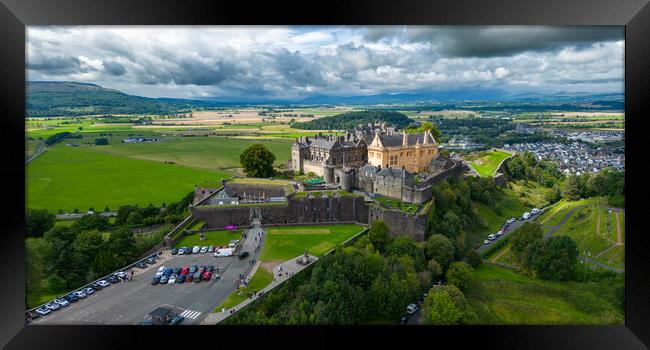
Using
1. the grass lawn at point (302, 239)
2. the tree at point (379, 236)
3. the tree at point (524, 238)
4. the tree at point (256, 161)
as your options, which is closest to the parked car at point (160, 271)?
the grass lawn at point (302, 239)

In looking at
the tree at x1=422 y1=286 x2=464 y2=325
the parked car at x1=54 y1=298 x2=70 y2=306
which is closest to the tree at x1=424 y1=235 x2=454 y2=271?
the tree at x1=422 y1=286 x2=464 y2=325

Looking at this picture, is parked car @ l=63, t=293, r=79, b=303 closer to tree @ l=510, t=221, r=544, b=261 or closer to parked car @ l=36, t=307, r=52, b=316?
parked car @ l=36, t=307, r=52, b=316

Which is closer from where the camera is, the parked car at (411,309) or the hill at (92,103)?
the parked car at (411,309)

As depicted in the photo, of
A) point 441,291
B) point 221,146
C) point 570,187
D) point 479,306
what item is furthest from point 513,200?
point 221,146

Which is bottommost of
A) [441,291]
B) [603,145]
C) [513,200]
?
[441,291]

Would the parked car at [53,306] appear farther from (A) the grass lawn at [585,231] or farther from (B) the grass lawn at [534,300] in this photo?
(A) the grass lawn at [585,231]

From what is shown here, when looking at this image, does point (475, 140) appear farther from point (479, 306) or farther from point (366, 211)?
point (479, 306)
